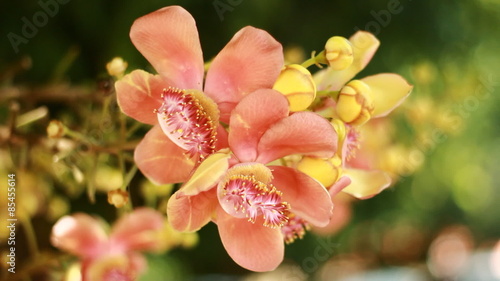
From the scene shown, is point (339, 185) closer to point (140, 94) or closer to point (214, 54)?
point (140, 94)

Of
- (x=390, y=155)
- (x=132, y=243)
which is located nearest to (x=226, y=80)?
(x=132, y=243)

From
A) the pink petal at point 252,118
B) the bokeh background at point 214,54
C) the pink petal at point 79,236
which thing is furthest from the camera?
the bokeh background at point 214,54

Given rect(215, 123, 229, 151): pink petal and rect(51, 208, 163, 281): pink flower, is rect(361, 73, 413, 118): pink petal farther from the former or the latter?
rect(51, 208, 163, 281): pink flower

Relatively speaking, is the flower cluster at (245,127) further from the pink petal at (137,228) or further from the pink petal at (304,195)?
the pink petal at (137,228)

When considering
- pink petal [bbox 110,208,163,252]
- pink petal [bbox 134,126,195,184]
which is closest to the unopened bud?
pink petal [bbox 134,126,195,184]

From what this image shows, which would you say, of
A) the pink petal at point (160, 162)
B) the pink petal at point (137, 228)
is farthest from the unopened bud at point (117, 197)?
the pink petal at point (137, 228)

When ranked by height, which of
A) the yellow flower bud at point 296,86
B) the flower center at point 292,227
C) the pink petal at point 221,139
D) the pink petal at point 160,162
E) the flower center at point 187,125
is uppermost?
the yellow flower bud at point 296,86
